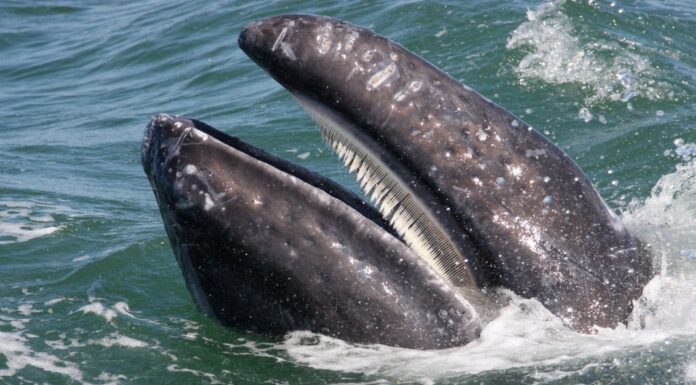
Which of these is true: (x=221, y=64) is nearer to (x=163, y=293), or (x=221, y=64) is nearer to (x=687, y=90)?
(x=687, y=90)

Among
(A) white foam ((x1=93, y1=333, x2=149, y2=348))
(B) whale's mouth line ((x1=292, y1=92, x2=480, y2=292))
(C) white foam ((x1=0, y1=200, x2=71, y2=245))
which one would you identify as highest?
(B) whale's mouth line ((x1=292, y1=92, x2=480, y2=292))

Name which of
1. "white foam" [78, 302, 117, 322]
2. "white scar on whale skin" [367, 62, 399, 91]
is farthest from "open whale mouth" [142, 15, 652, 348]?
"white foam" [78, 302, 117, 322]

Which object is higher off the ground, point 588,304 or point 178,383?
point 588,304

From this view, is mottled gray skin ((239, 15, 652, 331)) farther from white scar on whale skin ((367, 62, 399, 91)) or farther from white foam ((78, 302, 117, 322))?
white foam ((78, 302, 117, 322))

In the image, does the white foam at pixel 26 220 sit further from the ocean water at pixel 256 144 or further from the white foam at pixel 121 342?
the white foam at pixel 121 342

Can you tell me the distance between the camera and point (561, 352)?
606cm

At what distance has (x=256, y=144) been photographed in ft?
46.3

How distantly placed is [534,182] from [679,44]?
412 inches

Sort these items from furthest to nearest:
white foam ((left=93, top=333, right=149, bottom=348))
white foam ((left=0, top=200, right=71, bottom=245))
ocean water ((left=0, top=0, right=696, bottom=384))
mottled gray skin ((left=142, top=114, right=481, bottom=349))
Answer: white foam ((left=0, top=200, right=71, bottom=245)) → white foam ((left=93, top=333, right=149, bottom=348)) → ocean water ((left=0, top=0, right=696, bottom=384)) → mottled gray skin ((left=142, top=114, right=481, bottom=349))

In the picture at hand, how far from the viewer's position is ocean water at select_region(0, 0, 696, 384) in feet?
20.0

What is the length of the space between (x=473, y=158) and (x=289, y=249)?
40.9 inches

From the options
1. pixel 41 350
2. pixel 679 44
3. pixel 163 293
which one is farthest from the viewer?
pixel 679 44

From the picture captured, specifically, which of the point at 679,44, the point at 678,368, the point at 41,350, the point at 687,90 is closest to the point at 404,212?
the point at 678,368

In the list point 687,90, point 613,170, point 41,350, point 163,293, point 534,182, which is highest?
point 687,90
